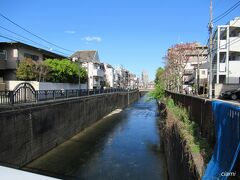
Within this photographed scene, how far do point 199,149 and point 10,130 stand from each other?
9.79m

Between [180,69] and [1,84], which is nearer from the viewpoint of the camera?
[1,84]

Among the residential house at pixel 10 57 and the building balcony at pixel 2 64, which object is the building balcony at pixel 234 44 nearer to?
the residential house at pixel 10 57

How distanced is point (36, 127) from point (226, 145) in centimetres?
1342

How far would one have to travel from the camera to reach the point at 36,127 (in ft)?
54.1

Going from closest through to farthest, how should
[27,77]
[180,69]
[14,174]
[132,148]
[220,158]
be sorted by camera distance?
[14,174], [220,158], [132,148], [27,77], [180,69]

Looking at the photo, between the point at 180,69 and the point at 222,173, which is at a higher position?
the point at 180,69

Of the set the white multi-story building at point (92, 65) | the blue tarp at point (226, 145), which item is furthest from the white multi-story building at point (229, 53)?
the white multi-story building at point (92, 65)

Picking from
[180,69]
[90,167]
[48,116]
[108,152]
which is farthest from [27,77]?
[180,69]

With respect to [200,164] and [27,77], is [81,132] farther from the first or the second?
[200,164]

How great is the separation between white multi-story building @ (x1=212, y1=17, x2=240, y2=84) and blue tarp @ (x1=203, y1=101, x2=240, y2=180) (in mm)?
30265

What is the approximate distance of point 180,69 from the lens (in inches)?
1762

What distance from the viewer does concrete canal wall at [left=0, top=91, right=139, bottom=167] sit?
42.9 ft

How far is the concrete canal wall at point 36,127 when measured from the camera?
514 inches

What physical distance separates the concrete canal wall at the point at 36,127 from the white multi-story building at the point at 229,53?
18.8m
